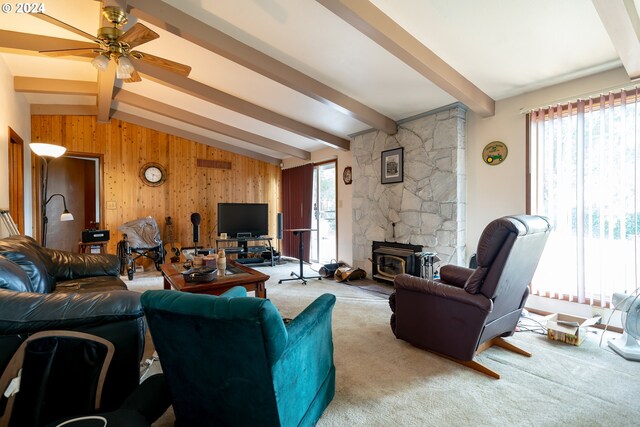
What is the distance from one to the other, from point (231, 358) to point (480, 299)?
1.62 metres

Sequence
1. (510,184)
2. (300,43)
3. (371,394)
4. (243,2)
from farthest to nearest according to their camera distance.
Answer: (510,184)
(300,43)
(243,2)
(371,394)

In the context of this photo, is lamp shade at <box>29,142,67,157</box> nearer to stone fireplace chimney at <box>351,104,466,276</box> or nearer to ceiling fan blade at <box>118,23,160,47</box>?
ceiling fan blade at <box>118,23,160,47</box>

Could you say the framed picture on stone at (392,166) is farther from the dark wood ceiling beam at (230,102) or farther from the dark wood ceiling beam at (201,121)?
the dark wood ceiling beam at (201,121)

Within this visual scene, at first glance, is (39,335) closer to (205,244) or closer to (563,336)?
(563,336)

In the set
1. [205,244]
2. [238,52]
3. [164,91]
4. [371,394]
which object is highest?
[164,91]

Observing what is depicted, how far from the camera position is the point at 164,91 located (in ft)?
15.2

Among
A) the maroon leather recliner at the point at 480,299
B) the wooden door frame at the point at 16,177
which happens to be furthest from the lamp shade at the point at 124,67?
the maroon leather recliner at the point at 480,299

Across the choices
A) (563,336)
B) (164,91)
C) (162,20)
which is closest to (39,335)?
(162,20)

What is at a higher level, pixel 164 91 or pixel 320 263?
pixel 164 91

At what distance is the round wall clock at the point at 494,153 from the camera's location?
358 centimetres

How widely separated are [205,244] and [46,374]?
19.7ft

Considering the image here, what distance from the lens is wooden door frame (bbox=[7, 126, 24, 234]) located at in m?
4.00

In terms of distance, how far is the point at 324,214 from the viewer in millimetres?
6562

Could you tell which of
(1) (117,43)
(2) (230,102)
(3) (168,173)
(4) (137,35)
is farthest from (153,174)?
(4) (137,35)
